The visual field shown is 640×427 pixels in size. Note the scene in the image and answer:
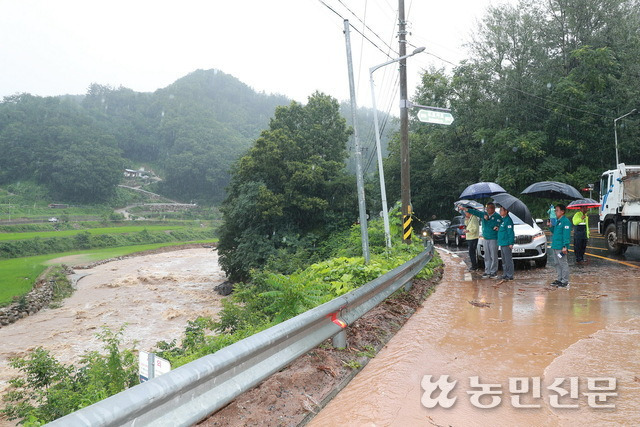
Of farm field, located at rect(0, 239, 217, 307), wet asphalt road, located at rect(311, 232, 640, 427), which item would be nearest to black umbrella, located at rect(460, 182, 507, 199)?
wet asphalt road, located at rect(311, 232, 640, 427)

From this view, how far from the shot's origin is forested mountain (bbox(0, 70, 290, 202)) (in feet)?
342

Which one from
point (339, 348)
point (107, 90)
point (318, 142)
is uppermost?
point (107, 90)

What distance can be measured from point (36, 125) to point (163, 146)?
145 ft

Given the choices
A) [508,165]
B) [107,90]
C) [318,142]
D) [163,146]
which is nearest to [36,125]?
[163,146]

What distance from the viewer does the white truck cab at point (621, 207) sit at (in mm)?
13586

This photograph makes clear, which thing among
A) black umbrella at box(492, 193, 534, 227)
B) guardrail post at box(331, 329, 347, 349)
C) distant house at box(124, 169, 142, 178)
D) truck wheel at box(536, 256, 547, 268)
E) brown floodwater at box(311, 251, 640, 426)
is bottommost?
truck wheel at box(536, 256, 547, 268)

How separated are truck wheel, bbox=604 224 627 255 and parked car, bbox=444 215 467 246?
24.0ft

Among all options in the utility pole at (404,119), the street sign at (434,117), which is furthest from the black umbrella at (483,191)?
the utility pole at (404,119)

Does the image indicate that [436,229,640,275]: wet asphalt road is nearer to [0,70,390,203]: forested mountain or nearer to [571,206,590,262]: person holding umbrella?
[571,206,590,262]: person holding umbrella

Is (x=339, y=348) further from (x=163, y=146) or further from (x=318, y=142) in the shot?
(x=163, y=146)

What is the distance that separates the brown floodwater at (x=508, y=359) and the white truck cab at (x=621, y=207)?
5387mm

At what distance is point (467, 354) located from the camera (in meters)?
5.22

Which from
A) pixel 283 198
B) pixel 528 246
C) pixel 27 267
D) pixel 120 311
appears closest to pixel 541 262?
pixel 528 246

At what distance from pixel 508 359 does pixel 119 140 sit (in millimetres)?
169357
